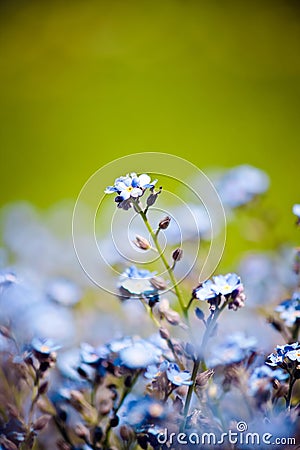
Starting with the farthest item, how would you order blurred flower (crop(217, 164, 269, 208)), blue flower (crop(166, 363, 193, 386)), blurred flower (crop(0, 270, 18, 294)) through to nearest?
1. blurred flower (crop(217, 164, 269, 208))
2. blurred flower (crop(0, 270, 18, 294))
3. blue flower (crop(166, 363, 193, 386))

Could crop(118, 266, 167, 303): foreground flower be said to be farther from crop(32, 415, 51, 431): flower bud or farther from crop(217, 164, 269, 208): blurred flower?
crop(217, 164, 269, 208): blurred flower

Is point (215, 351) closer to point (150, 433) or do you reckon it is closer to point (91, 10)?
point (150, 433)

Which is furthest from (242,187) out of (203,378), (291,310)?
(203,378)

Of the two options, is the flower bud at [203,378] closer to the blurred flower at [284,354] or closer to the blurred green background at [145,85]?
the blurred flower at [284,354]

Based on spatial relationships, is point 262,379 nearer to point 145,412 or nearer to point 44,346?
point 145,412

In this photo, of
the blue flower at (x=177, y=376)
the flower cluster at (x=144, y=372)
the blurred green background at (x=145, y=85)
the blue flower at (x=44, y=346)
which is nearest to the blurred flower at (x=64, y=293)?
the flower cluster at (x=144, y=372)

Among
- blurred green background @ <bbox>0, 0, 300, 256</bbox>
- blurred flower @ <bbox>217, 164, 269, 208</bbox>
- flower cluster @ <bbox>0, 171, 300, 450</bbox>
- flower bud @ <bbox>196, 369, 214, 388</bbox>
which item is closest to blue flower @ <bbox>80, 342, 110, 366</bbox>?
flower cluster @ <bbox>0, 171, 300, 450</bbox>

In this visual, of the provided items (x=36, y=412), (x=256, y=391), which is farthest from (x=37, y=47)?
(x=256, y=391)
